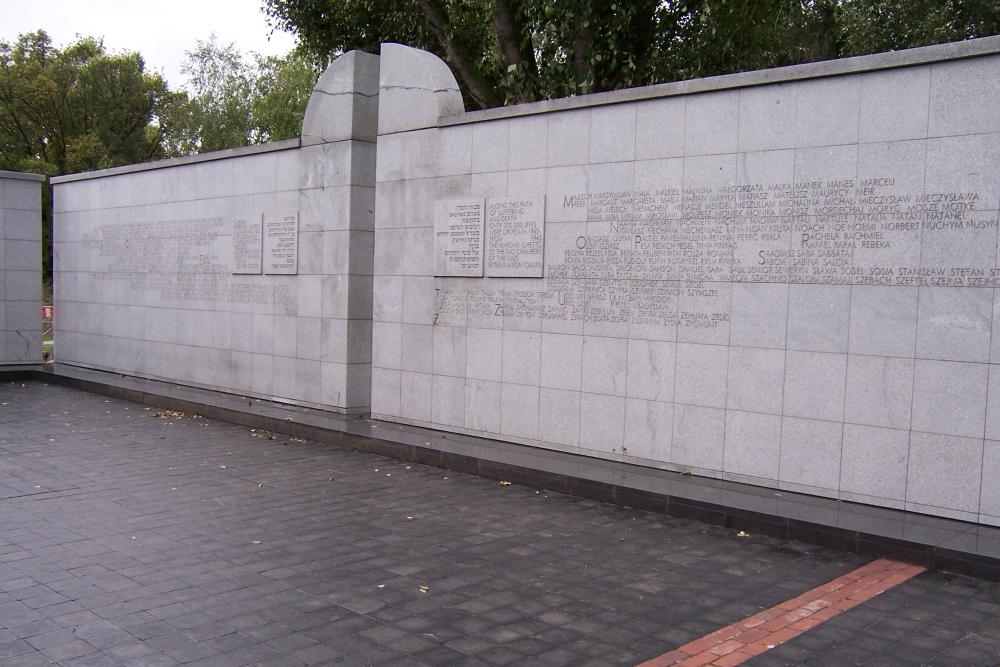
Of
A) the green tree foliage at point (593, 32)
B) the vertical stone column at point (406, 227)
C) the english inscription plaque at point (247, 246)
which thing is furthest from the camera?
the green tree foliage at point (593, 32)

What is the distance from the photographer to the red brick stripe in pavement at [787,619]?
4.23 meters

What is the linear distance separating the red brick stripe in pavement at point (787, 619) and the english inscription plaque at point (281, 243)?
27.6 feet

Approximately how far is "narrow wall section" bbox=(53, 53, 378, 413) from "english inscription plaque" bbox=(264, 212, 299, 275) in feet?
0.08

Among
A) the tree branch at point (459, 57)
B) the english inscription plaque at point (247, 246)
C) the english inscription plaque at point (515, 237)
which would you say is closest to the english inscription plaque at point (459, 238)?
the english inscription plaque at point (515, 237)

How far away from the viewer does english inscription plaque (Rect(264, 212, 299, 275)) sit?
11.8 meters

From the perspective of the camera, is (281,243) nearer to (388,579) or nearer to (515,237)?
(515,237)

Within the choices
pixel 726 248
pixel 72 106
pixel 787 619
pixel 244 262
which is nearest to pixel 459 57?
pixel 244 262

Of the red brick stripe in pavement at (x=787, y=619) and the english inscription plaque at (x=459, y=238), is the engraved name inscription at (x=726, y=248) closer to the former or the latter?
the english inscription plaque at (x=459, y=238)

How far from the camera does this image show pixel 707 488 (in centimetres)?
725

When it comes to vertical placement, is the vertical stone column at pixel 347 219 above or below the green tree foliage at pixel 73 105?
below

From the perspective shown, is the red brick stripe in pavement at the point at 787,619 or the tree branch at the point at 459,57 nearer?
the red brick stripe in pavement at the point at 787,619

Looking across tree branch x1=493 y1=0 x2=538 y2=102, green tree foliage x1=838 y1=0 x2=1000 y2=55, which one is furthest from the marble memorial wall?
green tree foliage x1=838 y1=0 x2=1000 y2=55

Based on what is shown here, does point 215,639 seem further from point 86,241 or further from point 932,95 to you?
point 86,241

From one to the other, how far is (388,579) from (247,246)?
27.1ft
